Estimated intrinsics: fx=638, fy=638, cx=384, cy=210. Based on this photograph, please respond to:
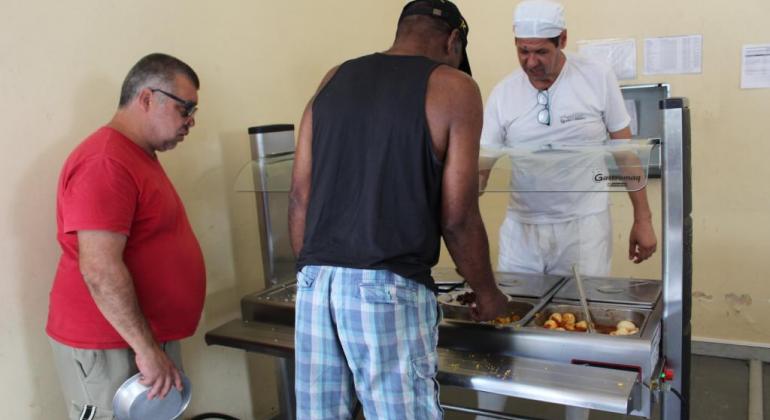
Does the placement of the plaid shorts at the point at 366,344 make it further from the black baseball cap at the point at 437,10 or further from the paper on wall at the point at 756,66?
the paper on wall at the point at 756,66

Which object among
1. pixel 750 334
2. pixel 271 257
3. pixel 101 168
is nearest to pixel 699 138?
pixel 750 334

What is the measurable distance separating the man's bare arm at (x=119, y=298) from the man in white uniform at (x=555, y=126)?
3.78ft

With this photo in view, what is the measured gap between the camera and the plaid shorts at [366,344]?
1.32 meters

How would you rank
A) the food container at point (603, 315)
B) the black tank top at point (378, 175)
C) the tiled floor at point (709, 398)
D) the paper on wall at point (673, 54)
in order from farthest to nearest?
1. the paper on wall at point (673, 54)
2. the tiled floor at point (709, 398)
3. the food container at point (603, 315)
4. the black tank top at point (378, 175)

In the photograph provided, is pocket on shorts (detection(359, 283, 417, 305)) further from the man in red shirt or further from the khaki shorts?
the khaki shorts

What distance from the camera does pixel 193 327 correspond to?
6.01ft

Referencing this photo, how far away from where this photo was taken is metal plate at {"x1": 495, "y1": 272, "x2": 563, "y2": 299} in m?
1.90

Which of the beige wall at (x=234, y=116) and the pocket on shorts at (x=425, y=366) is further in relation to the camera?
the beige wall at (x=234, y=116)

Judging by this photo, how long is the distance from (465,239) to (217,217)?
1211 mm

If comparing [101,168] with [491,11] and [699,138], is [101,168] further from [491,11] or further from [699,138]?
[699,138]

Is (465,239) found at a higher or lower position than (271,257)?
higher

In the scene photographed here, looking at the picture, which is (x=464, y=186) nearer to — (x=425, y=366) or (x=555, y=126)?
(x=425, y=366)

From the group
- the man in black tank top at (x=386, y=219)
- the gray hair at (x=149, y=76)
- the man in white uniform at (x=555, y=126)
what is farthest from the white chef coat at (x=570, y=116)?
the gray hair at (x=149, y=76)

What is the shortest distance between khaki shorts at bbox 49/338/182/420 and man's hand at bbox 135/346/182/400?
0.20ft
